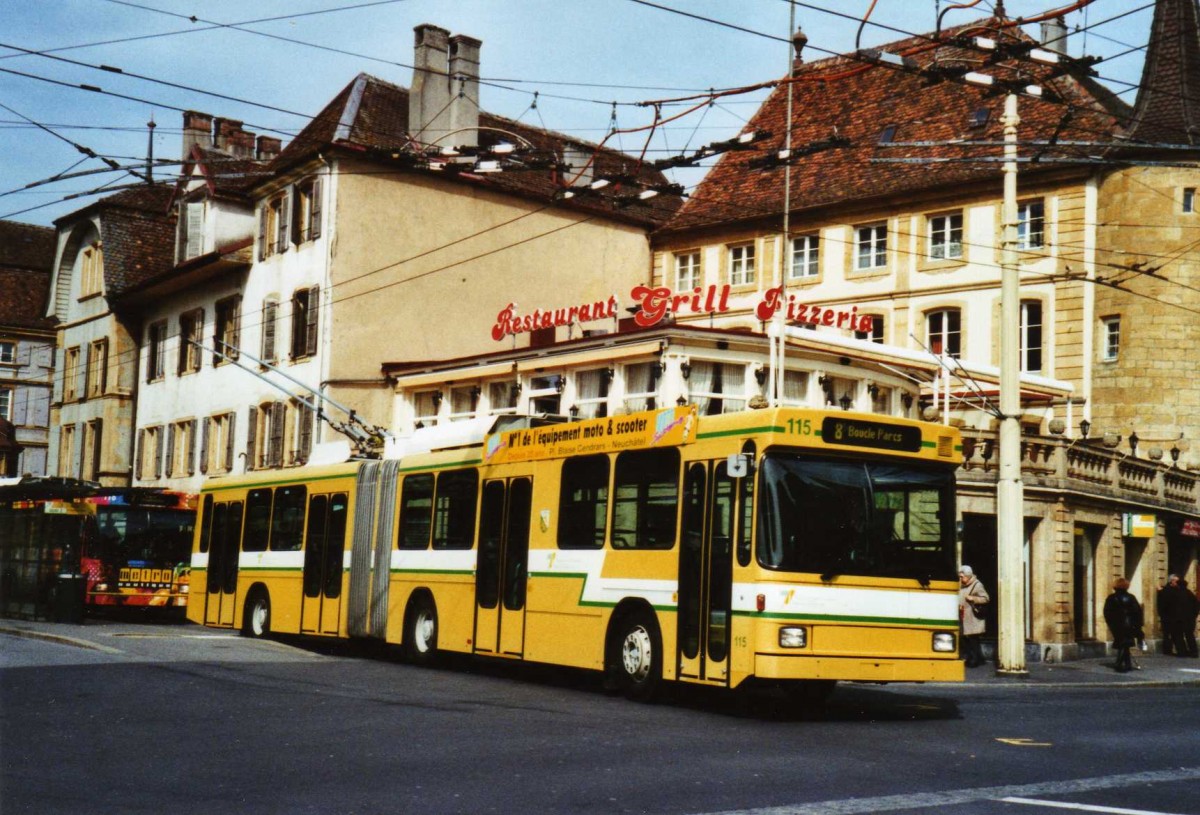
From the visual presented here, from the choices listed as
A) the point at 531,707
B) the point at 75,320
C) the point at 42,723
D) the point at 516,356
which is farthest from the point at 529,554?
the point at 75,320

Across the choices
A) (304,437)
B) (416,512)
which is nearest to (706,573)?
(416,512)

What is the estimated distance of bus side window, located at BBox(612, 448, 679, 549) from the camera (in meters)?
15.6

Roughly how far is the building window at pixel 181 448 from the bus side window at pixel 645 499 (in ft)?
110

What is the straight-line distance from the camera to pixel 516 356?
38375 mm

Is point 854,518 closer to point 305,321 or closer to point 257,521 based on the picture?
point 257,521

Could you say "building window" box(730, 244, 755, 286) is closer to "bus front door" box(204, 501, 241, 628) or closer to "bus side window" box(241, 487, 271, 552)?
"bus front door" box(204, 501, 241, 628)

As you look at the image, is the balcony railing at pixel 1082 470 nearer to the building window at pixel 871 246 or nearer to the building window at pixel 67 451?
the building window at pixel 871 246

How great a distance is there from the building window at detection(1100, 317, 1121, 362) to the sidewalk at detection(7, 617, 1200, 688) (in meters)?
11.5

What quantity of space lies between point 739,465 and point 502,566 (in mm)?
5141

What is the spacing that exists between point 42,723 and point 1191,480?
108 ft

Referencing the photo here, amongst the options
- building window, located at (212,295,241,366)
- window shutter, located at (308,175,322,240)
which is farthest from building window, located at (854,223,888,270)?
building window, located at (212,295,241,366)

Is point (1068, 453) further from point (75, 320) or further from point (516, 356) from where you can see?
point (75, 320)

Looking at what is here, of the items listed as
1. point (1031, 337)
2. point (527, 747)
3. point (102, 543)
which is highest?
point (1031, 337)

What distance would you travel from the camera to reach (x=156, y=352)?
51.9 m
